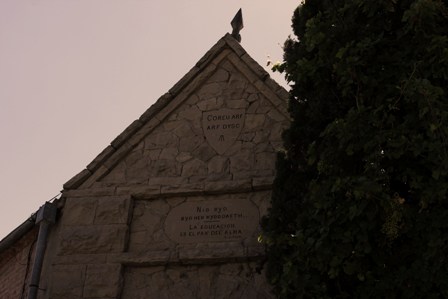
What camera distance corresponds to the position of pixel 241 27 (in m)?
10.3

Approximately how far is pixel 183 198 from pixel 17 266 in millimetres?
2681

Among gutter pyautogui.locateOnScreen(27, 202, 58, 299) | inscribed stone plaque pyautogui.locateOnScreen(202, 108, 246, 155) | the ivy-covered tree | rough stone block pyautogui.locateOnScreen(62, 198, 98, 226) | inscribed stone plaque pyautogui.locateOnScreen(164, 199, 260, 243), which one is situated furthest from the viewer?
inscribed stone plaque pyautogui.locateOnScreen(202, 108, 246, 155)

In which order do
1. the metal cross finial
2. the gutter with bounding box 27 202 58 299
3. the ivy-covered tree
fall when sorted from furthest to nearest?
the metal cross finial → the gutter with bounding box 27 202 58 299 → the ivy-covered tree

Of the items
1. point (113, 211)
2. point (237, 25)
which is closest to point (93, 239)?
point (113, 211)

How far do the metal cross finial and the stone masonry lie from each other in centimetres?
32

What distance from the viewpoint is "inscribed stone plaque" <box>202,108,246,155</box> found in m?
9.27

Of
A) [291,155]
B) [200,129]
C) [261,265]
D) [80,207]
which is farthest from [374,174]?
[80,207]

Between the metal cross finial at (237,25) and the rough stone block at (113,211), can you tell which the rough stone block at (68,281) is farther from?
the metal cross finial at (237,25)

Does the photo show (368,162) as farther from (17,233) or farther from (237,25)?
(17,233)

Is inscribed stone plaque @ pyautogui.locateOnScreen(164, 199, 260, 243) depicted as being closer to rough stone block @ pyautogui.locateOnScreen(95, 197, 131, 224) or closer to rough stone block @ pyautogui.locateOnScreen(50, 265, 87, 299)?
rough stone block @ pyautogui.locateOnScreen(95, 197, 131, 224)

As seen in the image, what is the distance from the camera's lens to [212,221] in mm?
8656

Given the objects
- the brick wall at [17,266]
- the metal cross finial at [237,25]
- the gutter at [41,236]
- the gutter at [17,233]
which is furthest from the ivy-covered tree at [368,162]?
the brick wall at [17,266]

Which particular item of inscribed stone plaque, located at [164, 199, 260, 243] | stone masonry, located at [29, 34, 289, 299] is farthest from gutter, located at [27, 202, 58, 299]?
inscribed stone plaque, located at [164, 199, 260, 243]

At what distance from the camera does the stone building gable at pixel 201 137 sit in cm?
899
